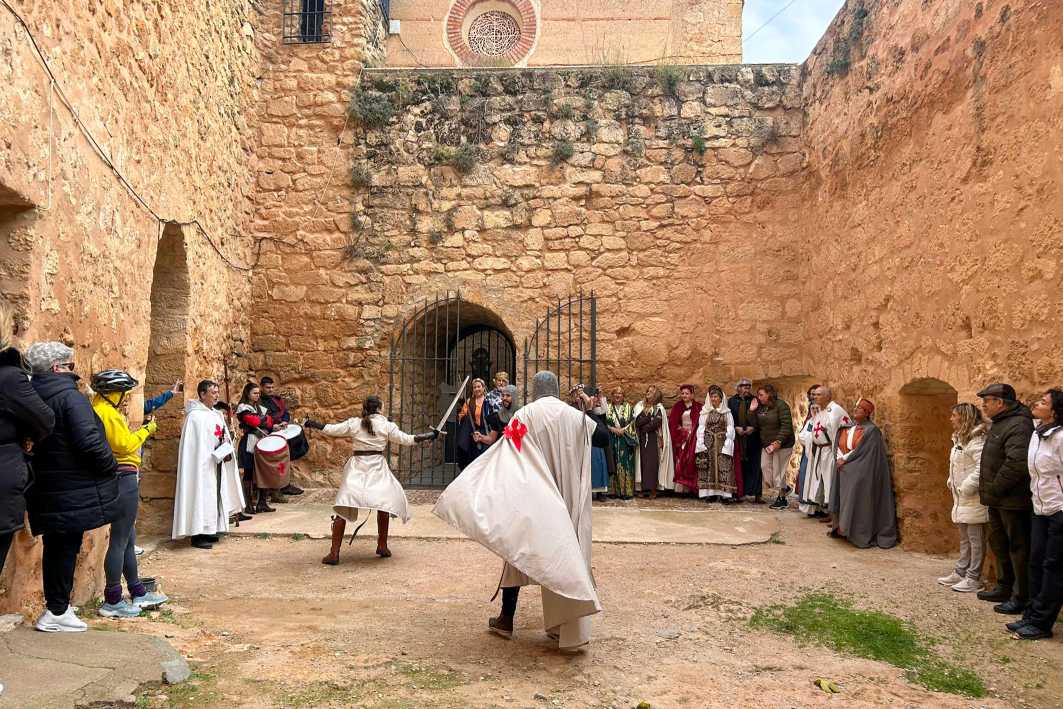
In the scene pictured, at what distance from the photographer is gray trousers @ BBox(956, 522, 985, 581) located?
17.3ft

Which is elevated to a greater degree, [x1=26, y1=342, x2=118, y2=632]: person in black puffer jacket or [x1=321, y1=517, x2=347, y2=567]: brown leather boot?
[x1=26, y1=342, x2=118, y2=632]: person in black puffer jacket

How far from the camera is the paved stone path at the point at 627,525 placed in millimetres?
6863

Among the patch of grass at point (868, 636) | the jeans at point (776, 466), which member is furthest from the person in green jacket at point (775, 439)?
the patch of grass at point (868, 636)

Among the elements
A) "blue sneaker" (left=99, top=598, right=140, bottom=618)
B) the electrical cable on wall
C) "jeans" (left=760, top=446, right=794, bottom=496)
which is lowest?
"blue sneaker" (left=99, top=598, right=140, bottom=618)

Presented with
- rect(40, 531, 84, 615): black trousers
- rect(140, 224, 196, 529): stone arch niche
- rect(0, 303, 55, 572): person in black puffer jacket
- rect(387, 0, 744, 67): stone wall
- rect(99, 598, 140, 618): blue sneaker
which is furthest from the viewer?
rect(387, 0, 744, 67): stone wall

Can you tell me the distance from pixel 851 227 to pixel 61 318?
23.2 feet

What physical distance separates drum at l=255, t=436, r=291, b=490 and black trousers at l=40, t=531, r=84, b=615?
3.65 metres

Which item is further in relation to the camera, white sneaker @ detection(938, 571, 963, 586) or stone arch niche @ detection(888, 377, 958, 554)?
stone arch niche @ detection(888, 377, 958, 554)

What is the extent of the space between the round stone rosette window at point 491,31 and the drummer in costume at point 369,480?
37.2ft

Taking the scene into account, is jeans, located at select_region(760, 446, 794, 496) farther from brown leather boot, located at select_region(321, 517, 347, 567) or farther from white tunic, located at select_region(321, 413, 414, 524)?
brown leather boot, located at select_region(321, 517, 347, 567)

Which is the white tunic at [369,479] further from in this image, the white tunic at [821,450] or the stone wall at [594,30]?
the stone wall at [594,30]

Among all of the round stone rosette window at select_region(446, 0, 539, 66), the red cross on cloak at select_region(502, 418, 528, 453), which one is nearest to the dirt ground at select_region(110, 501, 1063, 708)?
the red cross on cloak at select_region(502, 418, 528, 453)

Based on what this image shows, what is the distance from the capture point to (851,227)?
820 cm

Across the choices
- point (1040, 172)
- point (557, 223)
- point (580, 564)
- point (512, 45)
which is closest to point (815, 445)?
point (1040, 172)
